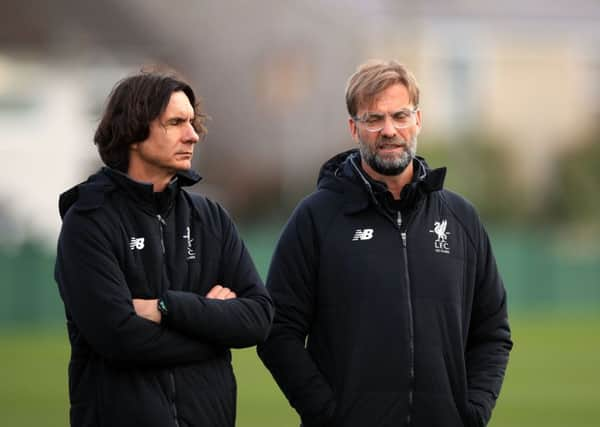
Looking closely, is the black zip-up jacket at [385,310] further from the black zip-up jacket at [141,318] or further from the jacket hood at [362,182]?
the black zip-up jacket at [141,318]

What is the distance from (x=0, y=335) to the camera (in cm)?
2744

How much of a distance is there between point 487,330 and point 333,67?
45.3 meters

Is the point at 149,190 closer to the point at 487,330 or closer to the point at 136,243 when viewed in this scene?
the point at 136,243

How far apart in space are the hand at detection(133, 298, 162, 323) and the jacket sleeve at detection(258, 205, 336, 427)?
2.29 ft

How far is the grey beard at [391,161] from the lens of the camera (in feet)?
20.0

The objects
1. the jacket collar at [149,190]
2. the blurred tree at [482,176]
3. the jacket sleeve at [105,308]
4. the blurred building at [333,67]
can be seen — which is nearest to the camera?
the jacket sleeve at [105,308]

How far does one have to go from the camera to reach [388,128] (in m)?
6.07

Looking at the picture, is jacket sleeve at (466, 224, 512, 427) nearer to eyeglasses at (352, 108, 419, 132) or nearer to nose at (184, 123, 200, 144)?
eyeglasses at (352, 108, 419, 132)

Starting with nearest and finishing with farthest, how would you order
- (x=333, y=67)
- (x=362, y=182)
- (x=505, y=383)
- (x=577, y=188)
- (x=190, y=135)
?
(x=190, y=135)
(x=362, y=182)
(x=505, y=383)
(x=577, y=188)
(x=333, y=67)

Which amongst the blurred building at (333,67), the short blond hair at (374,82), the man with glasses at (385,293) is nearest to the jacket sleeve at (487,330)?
the man with glasses at (385,293)

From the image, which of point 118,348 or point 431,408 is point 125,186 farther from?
point 431,408

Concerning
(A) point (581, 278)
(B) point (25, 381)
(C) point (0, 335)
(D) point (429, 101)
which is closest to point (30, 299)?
(C) point (0, 335)

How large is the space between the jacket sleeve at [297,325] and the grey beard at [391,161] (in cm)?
37

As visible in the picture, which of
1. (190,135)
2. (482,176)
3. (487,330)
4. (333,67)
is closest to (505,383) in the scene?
(487,330)
